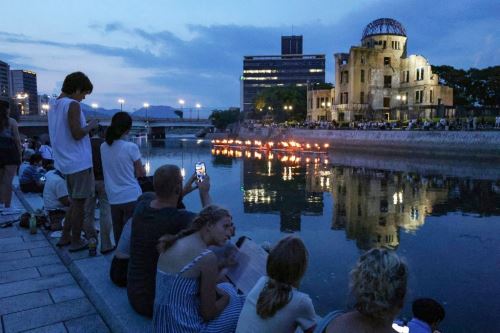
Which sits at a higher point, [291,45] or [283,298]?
[291,45]

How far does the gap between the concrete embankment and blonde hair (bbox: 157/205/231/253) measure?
118ft

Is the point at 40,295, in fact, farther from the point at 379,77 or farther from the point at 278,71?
the point at 278,71

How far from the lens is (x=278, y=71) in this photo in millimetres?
172250

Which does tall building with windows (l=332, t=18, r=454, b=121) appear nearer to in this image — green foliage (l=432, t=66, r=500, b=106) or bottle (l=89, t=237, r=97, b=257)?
green foliage (l=432, t=66, r=500, b=106)

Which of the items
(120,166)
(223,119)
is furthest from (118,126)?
(223,119)

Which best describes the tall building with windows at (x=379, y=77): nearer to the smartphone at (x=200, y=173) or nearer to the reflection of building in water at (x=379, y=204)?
the reflection of building in water at (x=379, y=204)

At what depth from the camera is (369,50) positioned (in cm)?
6962

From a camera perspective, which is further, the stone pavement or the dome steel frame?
the dome steel frame

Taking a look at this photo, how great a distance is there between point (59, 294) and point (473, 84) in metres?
75.2

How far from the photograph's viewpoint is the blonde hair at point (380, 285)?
2186 mm

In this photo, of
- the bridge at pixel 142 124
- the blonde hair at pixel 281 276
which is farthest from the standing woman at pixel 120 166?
the bridge at pixel 142 124

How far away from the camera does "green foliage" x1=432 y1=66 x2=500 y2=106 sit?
6406 centimetres

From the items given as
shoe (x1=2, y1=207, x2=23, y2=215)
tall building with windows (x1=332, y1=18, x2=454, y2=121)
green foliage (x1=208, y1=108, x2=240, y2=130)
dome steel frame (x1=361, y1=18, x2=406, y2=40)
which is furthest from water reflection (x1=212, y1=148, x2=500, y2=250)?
green foliage (x1=208, y1=108, x2=240, y2=130)

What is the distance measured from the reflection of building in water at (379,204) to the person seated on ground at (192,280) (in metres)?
7.81
